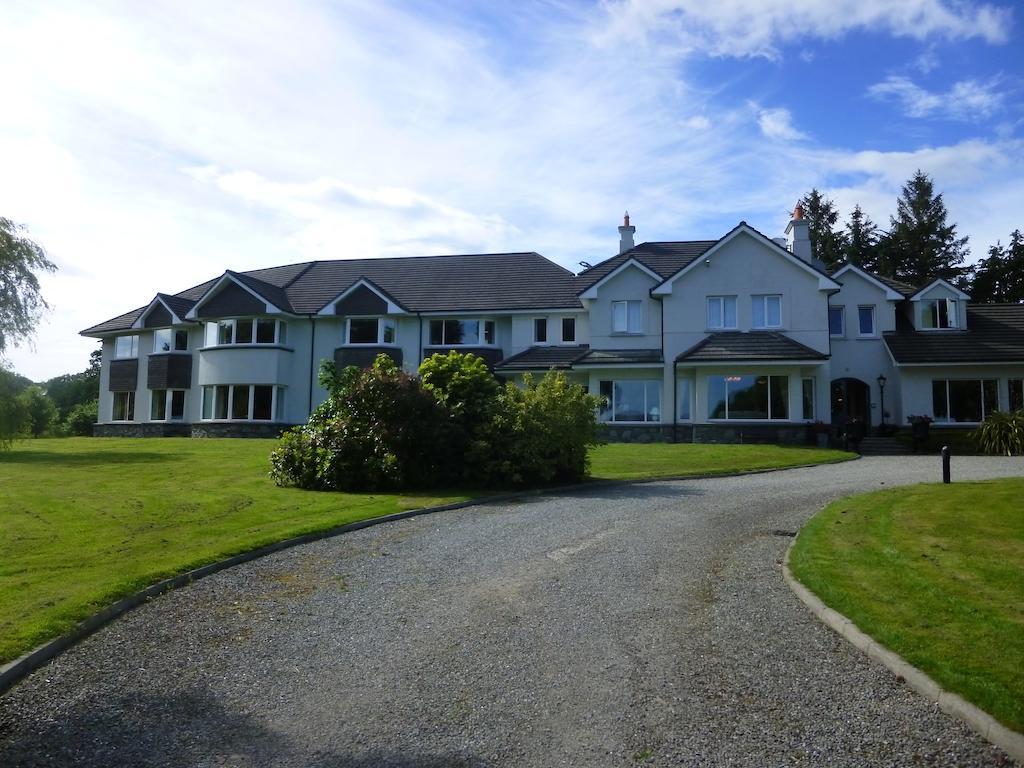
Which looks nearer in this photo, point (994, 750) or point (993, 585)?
point (994, 750)

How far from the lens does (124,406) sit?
41.3 m

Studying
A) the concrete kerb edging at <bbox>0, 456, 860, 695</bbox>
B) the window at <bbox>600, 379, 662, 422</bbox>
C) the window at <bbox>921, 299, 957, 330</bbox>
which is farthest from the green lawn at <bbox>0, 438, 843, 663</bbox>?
the window at <bbox>921, 299, 957, 330</bbox>

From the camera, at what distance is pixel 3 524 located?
12.6 m

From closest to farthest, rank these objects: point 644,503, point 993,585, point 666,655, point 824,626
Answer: point 666,655, point 824,626, point 993,585, point 644,503

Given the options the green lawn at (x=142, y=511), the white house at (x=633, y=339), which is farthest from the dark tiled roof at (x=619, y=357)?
the green lawn at (x=142, y=511)

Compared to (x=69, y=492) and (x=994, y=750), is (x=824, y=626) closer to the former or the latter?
(x=994, y=750)

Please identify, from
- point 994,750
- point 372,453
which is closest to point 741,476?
point 372,453

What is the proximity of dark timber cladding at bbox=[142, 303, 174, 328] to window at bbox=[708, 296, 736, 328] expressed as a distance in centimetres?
2503

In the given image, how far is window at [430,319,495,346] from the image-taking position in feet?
123

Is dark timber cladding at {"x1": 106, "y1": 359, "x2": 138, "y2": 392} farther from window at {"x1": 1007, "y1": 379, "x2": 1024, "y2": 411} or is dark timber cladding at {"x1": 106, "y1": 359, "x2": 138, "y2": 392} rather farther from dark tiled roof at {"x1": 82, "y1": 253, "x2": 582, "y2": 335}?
window at {"x1": 1007, "y1": 379, "x2": 1024, "y2": 411}

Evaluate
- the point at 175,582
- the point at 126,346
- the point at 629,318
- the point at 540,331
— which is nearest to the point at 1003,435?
the point at 629,318

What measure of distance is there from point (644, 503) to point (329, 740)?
36.7 ft

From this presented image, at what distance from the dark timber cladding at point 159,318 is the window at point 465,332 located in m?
12.9

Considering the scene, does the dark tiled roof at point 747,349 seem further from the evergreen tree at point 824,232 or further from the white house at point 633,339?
the evergreen tree at point 824,232
